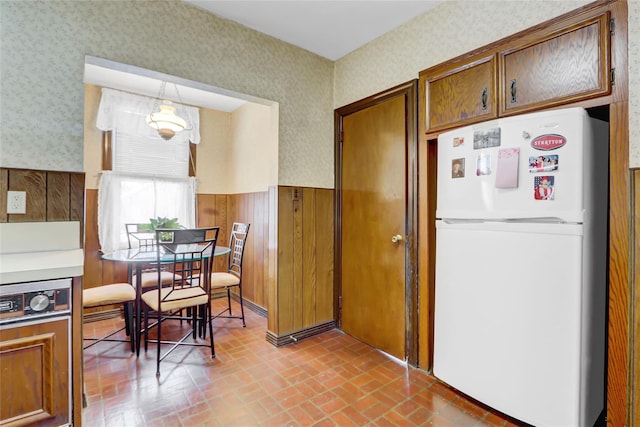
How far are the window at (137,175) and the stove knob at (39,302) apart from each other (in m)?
2.36

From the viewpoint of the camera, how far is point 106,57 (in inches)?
73.5

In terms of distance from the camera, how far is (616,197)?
1417 millimetres

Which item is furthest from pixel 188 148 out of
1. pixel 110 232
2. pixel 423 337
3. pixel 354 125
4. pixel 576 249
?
pixel 576 249

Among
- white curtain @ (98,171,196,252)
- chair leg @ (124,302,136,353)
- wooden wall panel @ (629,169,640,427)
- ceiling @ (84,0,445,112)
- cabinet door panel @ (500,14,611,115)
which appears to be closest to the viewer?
wooden wall panel @ (629,169,640,427)

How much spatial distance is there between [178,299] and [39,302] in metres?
1.17

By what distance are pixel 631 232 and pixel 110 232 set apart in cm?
417

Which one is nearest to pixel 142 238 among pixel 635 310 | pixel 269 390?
pixel 269 390

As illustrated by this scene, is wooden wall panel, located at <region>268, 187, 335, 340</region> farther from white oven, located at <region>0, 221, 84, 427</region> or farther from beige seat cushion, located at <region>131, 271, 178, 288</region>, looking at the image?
white oven, located at <region>0, 221, 84, 427</region>

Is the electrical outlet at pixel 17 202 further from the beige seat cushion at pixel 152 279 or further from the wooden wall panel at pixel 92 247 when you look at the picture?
the wooden wall panel at pixel 92 247

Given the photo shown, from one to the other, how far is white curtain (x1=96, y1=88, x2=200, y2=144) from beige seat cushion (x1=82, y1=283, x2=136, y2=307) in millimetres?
1840

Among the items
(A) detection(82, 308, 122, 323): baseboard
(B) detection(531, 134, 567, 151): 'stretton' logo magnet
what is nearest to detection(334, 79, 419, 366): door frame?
(B) detection(531, 134, 567, 151): 'stretton' logo magnet

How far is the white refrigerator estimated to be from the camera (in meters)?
1.42

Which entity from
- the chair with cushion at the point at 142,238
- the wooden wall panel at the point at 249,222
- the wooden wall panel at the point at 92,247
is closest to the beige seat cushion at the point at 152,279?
Answer: the chair with cushion at the point at 142,238

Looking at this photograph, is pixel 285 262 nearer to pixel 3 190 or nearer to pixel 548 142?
pixel 3 190
